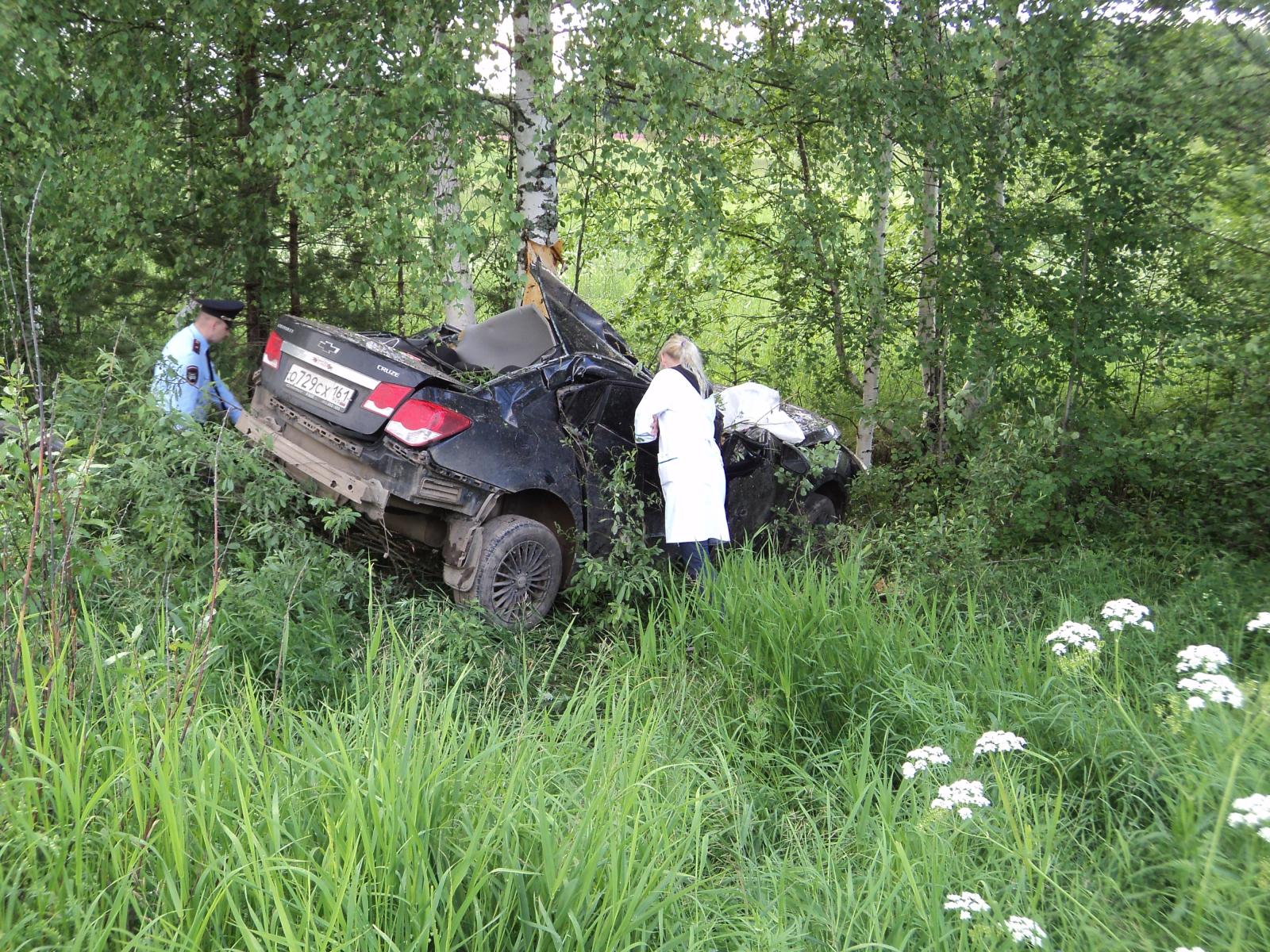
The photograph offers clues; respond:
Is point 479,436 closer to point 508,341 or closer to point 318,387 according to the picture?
point 318,387

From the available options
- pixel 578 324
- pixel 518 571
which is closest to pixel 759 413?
pixel 578 324

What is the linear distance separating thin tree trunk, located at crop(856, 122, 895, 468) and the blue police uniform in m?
4.83

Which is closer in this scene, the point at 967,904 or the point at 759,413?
the point at 967,904

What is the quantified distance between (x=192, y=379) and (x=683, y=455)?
2.89 metres

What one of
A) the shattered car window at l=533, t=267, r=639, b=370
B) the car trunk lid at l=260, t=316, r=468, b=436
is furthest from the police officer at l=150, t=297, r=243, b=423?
the shattered car window at l=533, t=267, r=639, b=370

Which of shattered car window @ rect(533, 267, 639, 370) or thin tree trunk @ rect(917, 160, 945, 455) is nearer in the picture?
shattered car window @ rect(533, 267, 639, 370)

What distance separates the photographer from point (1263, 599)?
5613 mm

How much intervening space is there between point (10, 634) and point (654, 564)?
144 inches

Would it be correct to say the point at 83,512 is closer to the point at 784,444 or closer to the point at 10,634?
the point at 10,634

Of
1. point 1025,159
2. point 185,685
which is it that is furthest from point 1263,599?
point 185,685

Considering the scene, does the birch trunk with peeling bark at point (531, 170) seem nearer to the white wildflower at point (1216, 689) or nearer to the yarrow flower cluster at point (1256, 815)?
the white wildflower at point (1216, 689)

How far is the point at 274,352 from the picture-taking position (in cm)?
595

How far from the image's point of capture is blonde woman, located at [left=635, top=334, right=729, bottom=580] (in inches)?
239

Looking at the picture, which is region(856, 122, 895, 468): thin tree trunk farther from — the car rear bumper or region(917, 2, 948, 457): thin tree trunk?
the car rear bumper
